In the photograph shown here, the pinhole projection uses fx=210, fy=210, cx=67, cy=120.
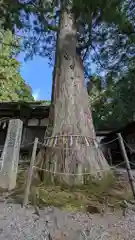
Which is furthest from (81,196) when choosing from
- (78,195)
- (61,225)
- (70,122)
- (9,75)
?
(9,75)

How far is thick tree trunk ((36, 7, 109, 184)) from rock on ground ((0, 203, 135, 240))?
1188 millimetres

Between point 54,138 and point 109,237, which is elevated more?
point 54,138

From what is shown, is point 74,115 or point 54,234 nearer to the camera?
point 54,234

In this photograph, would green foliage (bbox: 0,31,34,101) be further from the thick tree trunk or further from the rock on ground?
the rock on ground

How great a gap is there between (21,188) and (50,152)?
936mm

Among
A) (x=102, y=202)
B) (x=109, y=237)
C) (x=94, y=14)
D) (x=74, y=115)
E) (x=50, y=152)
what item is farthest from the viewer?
(x=94, y=14)

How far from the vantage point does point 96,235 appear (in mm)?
2406

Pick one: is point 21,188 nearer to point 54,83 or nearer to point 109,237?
point 109,237

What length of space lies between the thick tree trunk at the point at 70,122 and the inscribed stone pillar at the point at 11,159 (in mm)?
702

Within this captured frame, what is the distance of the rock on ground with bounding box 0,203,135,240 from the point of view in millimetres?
2377

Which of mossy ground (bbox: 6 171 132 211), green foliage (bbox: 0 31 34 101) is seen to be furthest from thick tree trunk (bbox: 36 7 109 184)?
green foliage (bbox: 0 31 34 101)

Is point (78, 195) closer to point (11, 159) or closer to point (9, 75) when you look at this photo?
point (11, 159)

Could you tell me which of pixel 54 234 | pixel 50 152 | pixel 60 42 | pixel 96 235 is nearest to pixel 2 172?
pixel 50 152

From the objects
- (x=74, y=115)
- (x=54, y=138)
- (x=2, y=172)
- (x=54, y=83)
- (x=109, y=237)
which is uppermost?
(x=54, y=83)
